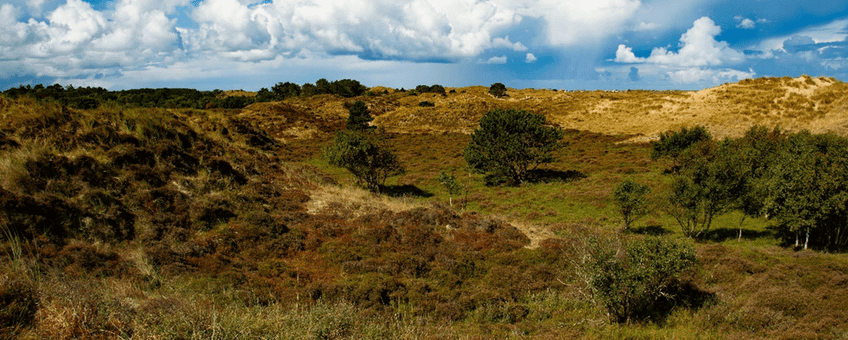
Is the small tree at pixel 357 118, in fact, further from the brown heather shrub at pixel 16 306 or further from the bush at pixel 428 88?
the brown heather shrub at pixel 16 306

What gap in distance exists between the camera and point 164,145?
1812 cm

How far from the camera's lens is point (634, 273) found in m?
9.97

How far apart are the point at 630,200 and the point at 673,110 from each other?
188 ft

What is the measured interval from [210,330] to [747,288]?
631 inches

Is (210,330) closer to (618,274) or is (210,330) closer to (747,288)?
(618,274)

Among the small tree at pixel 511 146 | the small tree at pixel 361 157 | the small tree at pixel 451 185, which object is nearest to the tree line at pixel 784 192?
the small tree at pixel 451 185

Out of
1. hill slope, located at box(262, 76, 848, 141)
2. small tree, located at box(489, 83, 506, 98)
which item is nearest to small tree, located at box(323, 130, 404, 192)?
hill slope, located at box(262, 76, 848, 141)

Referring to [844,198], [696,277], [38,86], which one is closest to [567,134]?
[844,198]

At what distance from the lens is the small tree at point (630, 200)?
2320 centimetres

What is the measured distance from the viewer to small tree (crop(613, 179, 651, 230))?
23203 mm

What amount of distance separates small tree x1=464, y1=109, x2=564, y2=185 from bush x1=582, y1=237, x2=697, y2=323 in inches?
1053

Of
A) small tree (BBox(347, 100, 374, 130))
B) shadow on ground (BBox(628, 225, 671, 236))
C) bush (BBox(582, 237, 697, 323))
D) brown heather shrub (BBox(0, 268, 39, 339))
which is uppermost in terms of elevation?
small tree (BBox(347, 100, 374, 130))

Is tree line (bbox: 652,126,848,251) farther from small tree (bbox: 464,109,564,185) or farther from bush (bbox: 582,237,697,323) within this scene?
small tree (bbox: 464,109,564,185)

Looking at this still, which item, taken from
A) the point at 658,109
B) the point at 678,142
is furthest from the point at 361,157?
the point at 658,109
